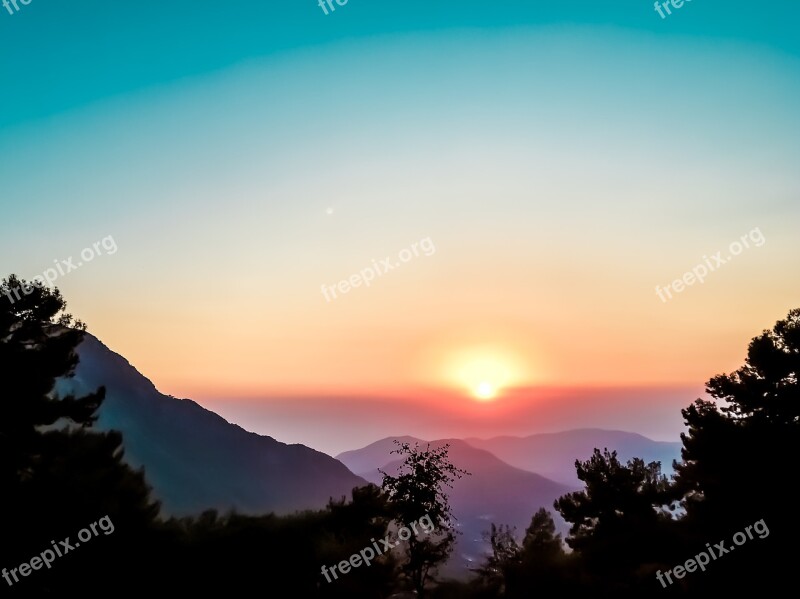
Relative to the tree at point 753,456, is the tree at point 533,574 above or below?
below

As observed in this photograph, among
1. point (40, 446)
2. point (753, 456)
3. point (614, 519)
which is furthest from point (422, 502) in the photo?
point (40, 446)

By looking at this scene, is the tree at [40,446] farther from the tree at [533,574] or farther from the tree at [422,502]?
the tree at [533,574]

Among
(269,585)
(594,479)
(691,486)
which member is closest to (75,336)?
(269,585)

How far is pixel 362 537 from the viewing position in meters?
31.2

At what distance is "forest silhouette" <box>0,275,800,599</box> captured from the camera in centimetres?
2295

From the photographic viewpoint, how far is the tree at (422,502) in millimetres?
33469

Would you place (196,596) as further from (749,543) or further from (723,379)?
(723,379)

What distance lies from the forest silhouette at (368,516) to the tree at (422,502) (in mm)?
103

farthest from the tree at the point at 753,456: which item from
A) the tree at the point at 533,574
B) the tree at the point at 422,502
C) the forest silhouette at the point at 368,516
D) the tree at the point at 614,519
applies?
the tree at the point at 422,502

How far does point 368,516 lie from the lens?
3328 cm

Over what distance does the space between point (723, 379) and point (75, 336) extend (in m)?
38.3

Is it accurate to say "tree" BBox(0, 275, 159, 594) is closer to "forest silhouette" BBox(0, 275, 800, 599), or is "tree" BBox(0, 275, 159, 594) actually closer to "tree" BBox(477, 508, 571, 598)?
"forest silhouette" BBox(0, 275, 800, 599)

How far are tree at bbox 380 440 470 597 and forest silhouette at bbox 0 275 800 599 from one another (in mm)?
103

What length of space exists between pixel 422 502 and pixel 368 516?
4.01 m
